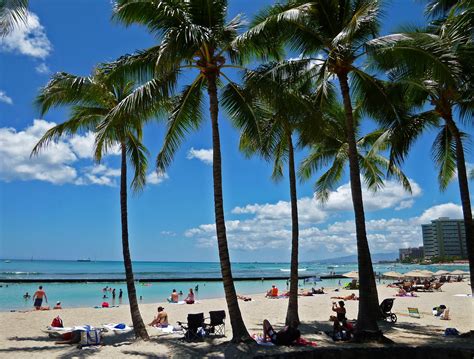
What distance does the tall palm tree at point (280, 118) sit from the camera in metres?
11.1

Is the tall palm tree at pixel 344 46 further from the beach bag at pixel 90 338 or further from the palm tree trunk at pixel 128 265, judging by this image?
the beach bag at pixel 90 338

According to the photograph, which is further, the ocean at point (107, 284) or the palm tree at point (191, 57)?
the ocean at point (107, 284)

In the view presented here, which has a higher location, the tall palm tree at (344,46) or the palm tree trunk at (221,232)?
the tall palm tree at (344,46)

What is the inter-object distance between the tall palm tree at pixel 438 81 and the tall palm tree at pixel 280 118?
7.81 ft

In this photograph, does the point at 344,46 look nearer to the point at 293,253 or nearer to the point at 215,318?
the point at 293,253

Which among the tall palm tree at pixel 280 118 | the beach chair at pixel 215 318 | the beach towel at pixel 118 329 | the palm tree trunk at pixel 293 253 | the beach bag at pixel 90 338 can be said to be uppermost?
the tall palm tree at pixel 280 118

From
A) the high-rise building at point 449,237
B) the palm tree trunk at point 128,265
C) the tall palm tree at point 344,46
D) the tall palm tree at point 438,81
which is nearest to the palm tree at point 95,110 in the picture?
the palm tree trunk at point 128,265

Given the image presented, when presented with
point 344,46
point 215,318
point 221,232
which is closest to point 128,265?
point 215,318

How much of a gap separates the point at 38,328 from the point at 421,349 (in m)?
12.8

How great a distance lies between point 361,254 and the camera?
10984 millimetres

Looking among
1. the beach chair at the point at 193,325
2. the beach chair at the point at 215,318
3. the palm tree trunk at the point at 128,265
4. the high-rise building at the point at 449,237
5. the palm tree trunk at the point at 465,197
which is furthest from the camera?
the high-rise building at the point at 449,237

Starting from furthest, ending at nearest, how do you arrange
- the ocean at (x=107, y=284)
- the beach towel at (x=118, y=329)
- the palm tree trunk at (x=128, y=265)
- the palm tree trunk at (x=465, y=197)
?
the ocean at (x=107, y=284), the beach towel at (x=118, y=329), the palm tree trunk at (x=128, y=265), the palm tree trunk at (x=465, y=197)

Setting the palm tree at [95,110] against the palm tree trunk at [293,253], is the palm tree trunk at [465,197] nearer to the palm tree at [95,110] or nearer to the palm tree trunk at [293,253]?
the palm tree trunk at [293,253]

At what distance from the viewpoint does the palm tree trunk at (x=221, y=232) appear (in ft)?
32.9
